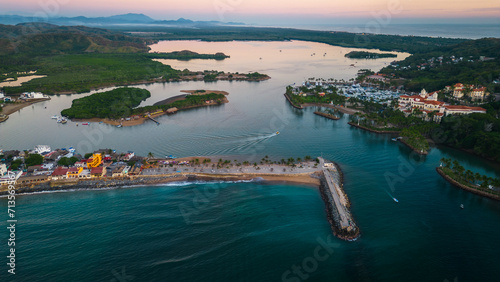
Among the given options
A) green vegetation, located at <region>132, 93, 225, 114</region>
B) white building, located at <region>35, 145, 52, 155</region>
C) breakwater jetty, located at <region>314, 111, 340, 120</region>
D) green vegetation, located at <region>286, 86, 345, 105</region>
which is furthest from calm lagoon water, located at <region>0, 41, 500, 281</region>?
green vegetation, located at <region>286, 86, 345, 105</region>

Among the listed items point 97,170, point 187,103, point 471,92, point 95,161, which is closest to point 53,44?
point 187,103

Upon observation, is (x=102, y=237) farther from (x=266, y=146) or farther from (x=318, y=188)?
(x=266, y=146)

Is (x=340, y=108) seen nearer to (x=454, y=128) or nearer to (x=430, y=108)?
(x=430, y=108)

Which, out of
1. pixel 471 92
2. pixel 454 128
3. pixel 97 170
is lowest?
pixel 97 170

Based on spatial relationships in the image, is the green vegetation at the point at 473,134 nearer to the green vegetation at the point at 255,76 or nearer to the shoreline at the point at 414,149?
the shoreline at the point at 414,149

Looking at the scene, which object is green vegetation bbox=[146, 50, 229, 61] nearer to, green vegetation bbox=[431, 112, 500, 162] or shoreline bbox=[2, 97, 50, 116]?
shoreline bbox=[2, 97, 50, 116]

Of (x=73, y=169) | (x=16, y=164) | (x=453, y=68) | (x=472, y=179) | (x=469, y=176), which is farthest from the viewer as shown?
(x=453, y=68)
